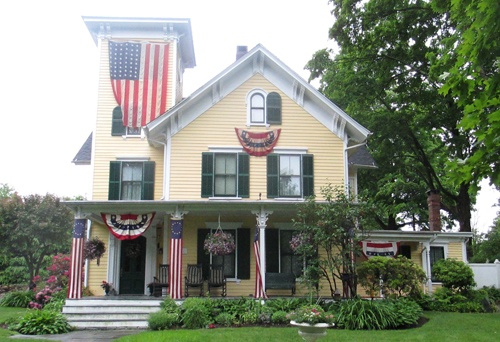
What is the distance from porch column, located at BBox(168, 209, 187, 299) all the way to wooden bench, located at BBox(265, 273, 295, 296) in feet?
9.35

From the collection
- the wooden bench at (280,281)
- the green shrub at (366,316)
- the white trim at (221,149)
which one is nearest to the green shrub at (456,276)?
the green shrub at (366,316)

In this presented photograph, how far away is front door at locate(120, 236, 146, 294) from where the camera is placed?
1775 cm

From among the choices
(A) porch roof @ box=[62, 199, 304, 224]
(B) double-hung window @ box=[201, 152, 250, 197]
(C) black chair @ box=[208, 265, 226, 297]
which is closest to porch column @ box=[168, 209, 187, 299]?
(A) porch roof @ box=[62, 199, 304, 224]

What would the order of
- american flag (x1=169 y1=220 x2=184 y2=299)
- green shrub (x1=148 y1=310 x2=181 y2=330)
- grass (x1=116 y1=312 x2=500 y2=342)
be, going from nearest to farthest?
grass (x1=116 y1=312 x2=500 y2=342) → green shrub (x1=148 y1=310 x2=181 y2=330) → american flag (x1=169 y1=220 x2=184 y2=299)

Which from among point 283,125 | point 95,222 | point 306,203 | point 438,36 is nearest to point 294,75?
point 283,125

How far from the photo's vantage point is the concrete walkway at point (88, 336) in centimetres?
1180

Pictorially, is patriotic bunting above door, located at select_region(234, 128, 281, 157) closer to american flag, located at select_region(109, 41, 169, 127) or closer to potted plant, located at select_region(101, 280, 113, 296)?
american flag, located at select_region(109, 41, 169, 127)

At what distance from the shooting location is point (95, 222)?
711 inches

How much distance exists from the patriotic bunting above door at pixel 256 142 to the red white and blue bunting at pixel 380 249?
4760 mm

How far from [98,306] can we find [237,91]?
27.2 ft

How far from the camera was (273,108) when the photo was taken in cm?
1770

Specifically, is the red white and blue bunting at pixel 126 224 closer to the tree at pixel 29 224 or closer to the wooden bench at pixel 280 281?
the wooden bench at pixel 280 281

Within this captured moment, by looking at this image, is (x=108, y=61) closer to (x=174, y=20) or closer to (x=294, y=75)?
(x=174, y=20)

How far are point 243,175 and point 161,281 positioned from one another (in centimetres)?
431
